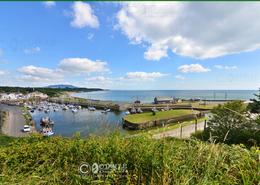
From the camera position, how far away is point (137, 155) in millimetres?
3047

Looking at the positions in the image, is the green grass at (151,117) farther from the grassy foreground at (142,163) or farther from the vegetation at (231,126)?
the grassy foreground at (142,163)

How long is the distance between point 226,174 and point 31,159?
3.03m

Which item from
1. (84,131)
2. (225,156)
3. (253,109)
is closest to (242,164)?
(225,156)

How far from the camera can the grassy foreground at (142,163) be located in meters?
2.67

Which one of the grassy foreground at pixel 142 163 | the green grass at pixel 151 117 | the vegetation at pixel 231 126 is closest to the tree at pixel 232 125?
the vegetation at pixel 231 126

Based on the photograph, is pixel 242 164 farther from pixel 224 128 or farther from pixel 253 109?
pixel 253 109

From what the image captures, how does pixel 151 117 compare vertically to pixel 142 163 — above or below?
below

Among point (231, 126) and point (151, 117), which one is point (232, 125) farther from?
point (151, 117)

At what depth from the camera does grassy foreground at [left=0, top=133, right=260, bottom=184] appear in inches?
105

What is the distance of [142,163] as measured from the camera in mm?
2941

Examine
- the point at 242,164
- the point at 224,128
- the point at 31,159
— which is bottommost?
the point at 224,128

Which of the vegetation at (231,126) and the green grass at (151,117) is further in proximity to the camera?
the green grass at (151,117)

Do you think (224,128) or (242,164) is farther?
(224,128)

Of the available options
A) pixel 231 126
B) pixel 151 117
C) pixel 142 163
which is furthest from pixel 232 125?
pixel 151 117
